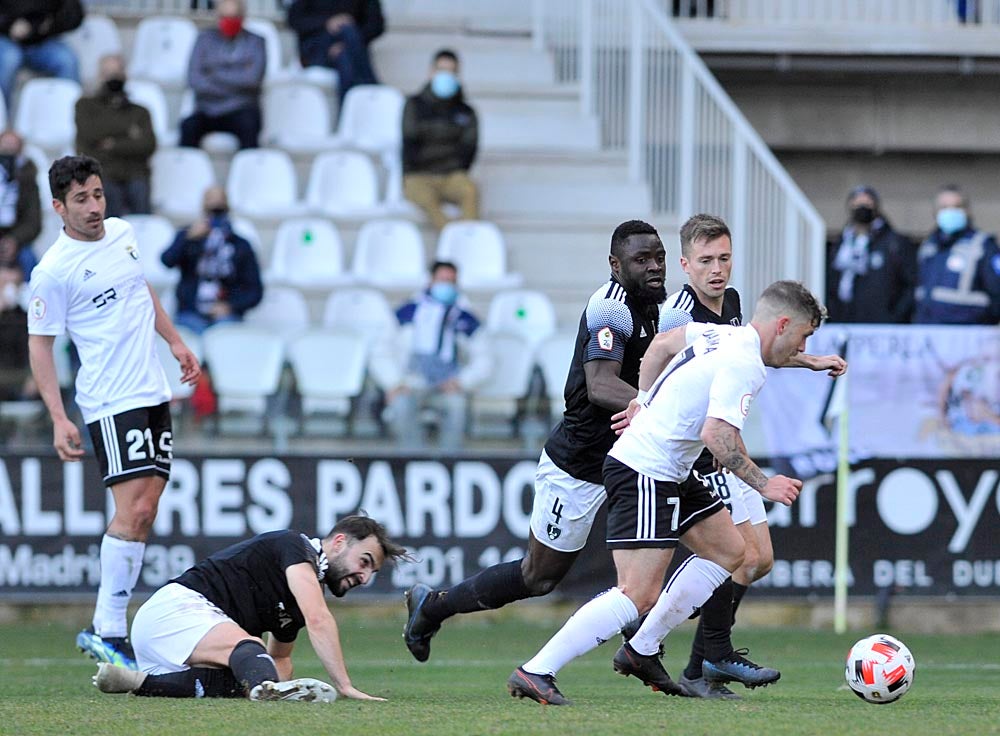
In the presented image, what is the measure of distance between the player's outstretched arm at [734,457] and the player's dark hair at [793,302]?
1.75 feet

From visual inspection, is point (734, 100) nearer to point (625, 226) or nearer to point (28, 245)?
point (28, 245)

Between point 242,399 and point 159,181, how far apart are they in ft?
13.5

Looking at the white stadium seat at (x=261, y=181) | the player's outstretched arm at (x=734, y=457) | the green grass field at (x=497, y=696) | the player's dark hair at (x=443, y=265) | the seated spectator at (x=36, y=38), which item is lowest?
the green grass field at (x=497, y=696)

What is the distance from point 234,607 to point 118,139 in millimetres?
8097

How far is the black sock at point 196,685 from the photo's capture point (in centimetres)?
704

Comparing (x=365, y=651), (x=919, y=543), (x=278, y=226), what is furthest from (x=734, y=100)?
(x=365, y=651)

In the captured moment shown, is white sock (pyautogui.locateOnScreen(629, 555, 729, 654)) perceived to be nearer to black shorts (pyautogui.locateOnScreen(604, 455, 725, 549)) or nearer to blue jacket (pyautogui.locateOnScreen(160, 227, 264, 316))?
black shorts (pyautogui.locateOnScreen(604, 455, 725, 549))

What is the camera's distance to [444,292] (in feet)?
42.8

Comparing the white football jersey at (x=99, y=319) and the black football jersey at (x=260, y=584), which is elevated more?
the white football jersey at (x=99, y=319)

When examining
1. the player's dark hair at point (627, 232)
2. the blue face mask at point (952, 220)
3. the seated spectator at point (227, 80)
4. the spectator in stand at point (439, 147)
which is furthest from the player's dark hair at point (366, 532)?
the seated spectator at point (227, 80)

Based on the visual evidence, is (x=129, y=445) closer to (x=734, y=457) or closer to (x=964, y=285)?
(x=734, y=457)

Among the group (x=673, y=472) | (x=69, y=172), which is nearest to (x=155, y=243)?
(x=69, y=172)

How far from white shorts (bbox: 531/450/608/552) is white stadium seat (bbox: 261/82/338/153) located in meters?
8.73

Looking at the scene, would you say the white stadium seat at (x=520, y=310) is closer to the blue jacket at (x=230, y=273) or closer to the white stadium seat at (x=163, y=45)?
the blue jacket at (x=230, y=273)
